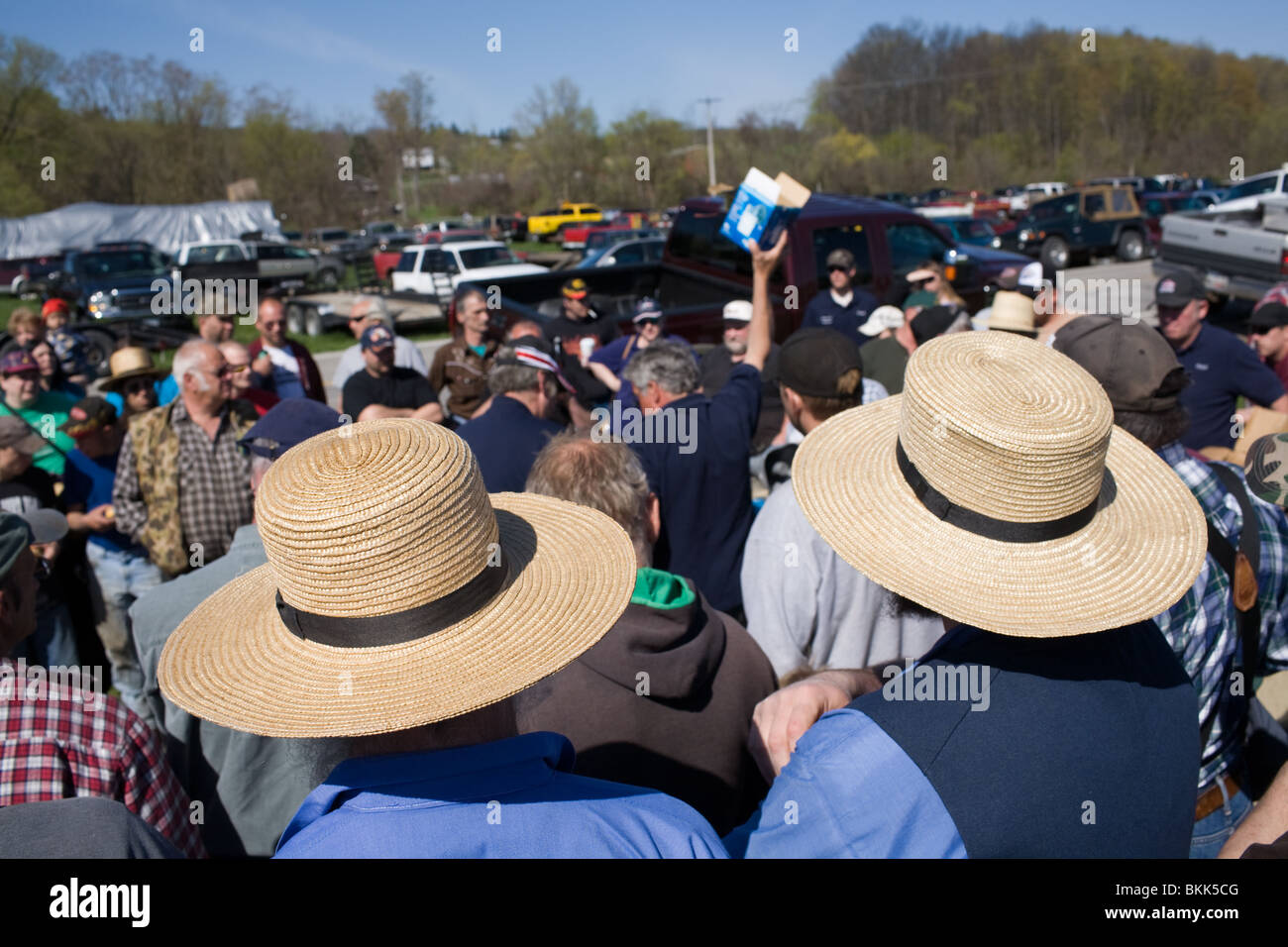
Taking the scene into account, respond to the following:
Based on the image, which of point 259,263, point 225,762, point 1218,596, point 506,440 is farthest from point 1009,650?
point 259,263

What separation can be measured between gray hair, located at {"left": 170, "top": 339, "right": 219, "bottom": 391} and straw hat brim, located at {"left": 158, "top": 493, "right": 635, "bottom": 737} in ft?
8.70

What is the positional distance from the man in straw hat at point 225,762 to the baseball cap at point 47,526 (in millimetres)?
646

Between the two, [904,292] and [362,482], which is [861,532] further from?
[904,292]

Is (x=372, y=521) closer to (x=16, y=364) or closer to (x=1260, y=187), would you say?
(x=16, y=364)

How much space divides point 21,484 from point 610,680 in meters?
3.39

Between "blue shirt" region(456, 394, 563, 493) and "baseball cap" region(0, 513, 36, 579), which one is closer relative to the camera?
"baseball cap" region(0, 513, 36, 579)

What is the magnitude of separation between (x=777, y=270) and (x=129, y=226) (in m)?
36.2

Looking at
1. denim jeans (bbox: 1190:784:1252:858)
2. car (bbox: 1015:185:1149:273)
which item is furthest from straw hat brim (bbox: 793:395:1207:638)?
car (bbox: 1015:185:1149:273)

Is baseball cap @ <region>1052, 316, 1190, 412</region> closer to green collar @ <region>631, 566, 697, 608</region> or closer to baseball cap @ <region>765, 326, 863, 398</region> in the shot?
baseball cap @ <region>765, 326, 863, 398</region>

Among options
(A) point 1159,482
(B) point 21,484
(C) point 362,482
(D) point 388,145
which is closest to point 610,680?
(C) point 362,482

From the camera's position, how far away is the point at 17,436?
394 centimetres

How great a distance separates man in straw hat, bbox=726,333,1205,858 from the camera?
1399 mm

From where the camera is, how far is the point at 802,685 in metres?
2.03

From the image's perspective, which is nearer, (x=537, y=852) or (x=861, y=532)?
(x=537, y=852)
